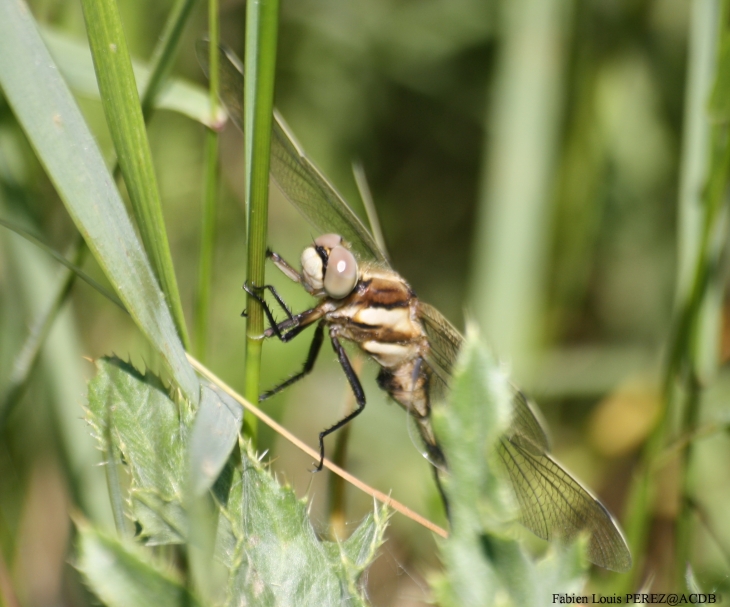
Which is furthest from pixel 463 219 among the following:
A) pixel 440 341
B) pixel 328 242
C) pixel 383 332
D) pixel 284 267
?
pixel 284 267

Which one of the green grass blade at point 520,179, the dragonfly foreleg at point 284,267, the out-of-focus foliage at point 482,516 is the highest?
the green grass blade at point 520,179

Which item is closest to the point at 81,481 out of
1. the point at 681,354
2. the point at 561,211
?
the point at 681,354

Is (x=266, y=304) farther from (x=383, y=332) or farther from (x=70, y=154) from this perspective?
(x=383, y=332)

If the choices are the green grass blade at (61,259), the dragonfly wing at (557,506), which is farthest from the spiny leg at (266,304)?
the dragonfly wing at (557,506)

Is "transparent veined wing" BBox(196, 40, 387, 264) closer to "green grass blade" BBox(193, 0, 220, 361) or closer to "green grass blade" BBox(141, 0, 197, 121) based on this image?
"green grass blade" BBox(141, 0, 197, 121)

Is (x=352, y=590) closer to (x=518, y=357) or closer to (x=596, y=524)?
(x=596, y=524)

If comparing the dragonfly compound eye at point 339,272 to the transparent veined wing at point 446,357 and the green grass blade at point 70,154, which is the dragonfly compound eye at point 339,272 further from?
the green grass blade at point 70,154

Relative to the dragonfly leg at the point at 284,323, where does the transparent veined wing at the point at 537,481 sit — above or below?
below
